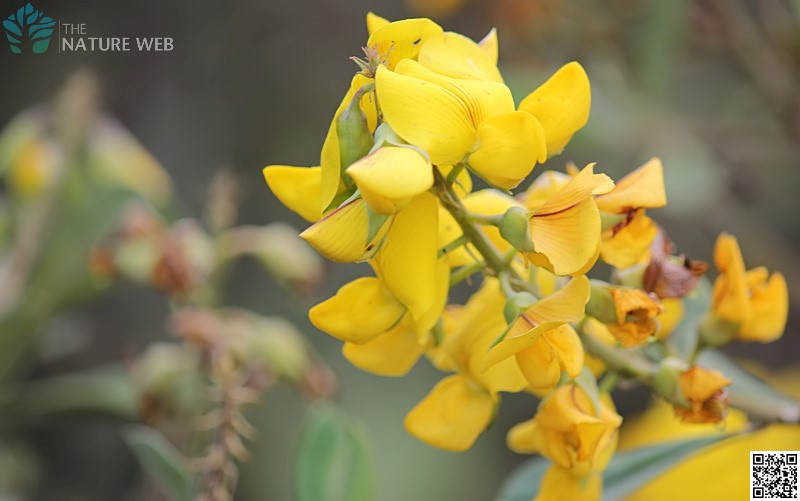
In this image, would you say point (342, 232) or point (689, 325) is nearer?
point (342, 232)

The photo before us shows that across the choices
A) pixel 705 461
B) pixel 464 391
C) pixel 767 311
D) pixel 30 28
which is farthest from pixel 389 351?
pixel 30 28

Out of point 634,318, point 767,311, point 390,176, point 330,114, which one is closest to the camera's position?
point 390,176

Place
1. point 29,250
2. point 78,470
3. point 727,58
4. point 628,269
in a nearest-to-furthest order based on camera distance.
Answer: point 628,269
point 29,250
point 78,470
point 727,58

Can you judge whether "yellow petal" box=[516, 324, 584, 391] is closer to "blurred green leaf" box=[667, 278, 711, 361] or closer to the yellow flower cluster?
the yellow flower cluster

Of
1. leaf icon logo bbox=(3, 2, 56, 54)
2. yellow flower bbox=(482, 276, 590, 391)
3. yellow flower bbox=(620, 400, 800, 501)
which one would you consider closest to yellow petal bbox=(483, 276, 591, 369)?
yellow flower bbox=(482, 276, 590, 391)

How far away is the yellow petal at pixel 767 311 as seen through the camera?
2.22 ft

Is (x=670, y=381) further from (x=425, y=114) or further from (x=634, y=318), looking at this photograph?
(x=425, y=114)

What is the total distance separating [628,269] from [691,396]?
9 centimetres

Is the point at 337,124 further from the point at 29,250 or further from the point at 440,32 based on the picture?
the point at 29,250

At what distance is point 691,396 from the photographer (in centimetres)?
61

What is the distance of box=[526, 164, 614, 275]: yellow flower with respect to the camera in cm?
51

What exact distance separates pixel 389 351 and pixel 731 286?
0.24 metres

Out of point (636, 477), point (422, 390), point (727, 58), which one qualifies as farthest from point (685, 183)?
point (636, 477)

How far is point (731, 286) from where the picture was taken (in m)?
0.66
